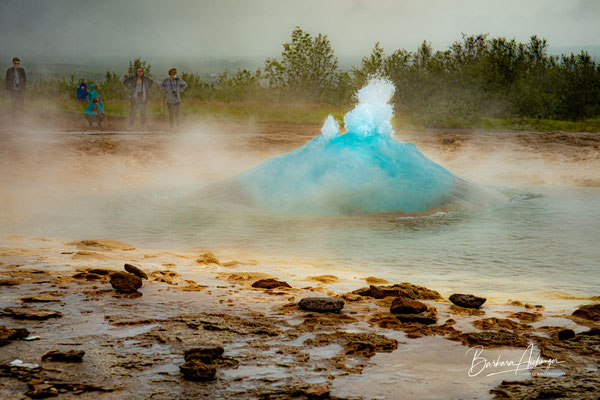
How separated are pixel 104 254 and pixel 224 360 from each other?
319 centimetres

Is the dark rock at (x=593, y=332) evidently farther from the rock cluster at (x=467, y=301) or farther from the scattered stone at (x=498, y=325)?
the rock cluster at (x=467, y=301)

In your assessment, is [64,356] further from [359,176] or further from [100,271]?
[359,176]

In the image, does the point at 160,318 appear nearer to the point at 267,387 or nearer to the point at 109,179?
the point at 267,387

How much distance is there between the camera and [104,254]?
6113 mm

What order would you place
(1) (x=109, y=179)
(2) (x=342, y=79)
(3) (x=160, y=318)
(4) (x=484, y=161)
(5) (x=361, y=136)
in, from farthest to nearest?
1. (2) (x=342, y=79)
2. (4) (x=484, y=161)
3. (1) (x=109, y=179)
4. (5) (x=361, y=136)
5. (3) (x=160, y=318)

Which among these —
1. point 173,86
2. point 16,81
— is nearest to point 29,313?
point 173,86

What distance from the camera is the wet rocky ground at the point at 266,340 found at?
2939 mm

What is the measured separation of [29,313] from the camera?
388cm

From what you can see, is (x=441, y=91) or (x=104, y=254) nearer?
(x=104, y=254)

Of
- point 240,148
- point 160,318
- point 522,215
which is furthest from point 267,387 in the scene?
point 240,148

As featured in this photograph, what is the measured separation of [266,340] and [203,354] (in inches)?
18.7

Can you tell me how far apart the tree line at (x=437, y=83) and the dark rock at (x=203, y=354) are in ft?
61.8

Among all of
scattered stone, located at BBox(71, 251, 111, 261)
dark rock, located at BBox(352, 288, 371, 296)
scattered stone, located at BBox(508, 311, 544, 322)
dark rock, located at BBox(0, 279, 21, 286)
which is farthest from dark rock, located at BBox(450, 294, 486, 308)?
scattered stone, located at BBox(71, 251, 111, 261)

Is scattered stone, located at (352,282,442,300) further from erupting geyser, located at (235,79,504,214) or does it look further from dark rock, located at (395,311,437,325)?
erupting geyser, located at (235,79,504,214)
